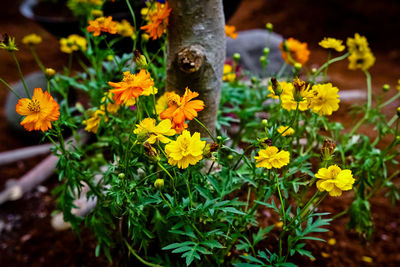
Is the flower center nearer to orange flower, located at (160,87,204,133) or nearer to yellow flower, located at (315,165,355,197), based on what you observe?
orange flower, located at (160,87,204,133)

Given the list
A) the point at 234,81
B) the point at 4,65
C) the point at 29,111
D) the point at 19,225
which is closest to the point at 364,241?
the point at 234,81

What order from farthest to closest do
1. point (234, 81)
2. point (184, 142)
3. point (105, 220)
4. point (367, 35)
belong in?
point (367, 35) → point (234, 81) → point (105, 220) → point (184, 142)

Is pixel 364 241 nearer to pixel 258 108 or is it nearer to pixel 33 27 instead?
pixel 258 108

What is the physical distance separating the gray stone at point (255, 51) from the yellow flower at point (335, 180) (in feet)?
6.61

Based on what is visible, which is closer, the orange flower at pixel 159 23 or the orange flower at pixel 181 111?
the orange flower at pixel 181 111

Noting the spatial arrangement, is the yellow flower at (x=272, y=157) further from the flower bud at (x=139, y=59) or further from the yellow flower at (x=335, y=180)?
the flower bud at (x=139, y=59)

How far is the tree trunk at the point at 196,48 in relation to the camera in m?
1.13

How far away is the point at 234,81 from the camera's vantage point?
1.72 meters

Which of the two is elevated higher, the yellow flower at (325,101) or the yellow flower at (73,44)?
the yellow flower at (73,44)

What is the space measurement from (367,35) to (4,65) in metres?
3.73

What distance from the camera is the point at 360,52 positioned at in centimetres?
142

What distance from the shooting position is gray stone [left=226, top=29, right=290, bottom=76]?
283 cm

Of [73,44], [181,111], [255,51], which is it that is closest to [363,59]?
[181,111]

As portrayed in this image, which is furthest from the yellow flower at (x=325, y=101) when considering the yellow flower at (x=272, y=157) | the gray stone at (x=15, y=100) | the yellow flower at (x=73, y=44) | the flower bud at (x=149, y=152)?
the gray stone at (x=15, y=100)
